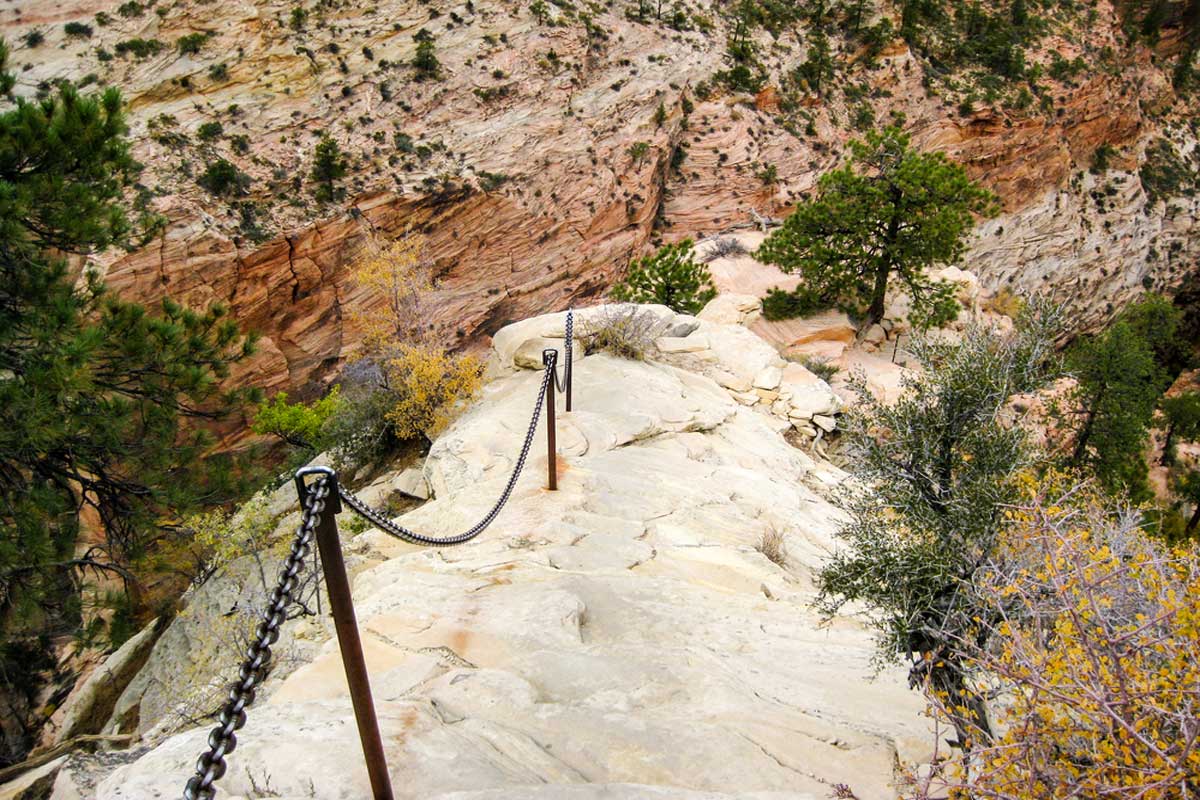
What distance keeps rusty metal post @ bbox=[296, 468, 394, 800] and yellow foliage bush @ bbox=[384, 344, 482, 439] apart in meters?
8.04

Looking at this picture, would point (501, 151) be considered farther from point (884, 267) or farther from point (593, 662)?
point (593, 662)

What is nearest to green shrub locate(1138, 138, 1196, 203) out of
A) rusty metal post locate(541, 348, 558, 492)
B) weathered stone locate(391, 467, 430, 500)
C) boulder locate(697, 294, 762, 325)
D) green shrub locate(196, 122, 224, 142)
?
boulder locate(697, 294, 762, 325)

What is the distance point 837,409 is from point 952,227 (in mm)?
8484

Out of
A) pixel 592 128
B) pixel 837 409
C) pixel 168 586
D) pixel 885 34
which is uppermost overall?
pixel 885 34

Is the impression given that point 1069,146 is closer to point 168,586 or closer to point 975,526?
point 975,526

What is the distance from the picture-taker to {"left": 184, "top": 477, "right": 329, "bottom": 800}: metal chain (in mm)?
1836

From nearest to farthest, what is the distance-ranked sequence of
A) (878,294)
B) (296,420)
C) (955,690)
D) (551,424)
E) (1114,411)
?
(955,690)
(551,424)
(878,294)
(296,420)
(1114,411)

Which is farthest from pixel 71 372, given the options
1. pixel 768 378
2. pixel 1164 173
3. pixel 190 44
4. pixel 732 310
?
pixel 1164 173

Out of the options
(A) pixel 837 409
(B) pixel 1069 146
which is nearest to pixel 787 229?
(A) pixel 837 409

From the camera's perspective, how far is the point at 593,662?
13.3 feet

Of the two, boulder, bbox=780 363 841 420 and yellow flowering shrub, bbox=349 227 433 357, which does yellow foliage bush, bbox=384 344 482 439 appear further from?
boulder, bbox=780 363 841 420

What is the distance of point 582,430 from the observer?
807 centimetres

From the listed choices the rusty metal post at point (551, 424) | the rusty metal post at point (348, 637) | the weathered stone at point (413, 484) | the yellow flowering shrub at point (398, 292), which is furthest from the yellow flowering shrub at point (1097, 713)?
the yellow flowering shrub at point (398, 292)

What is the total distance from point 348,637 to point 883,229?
18.6 metres
